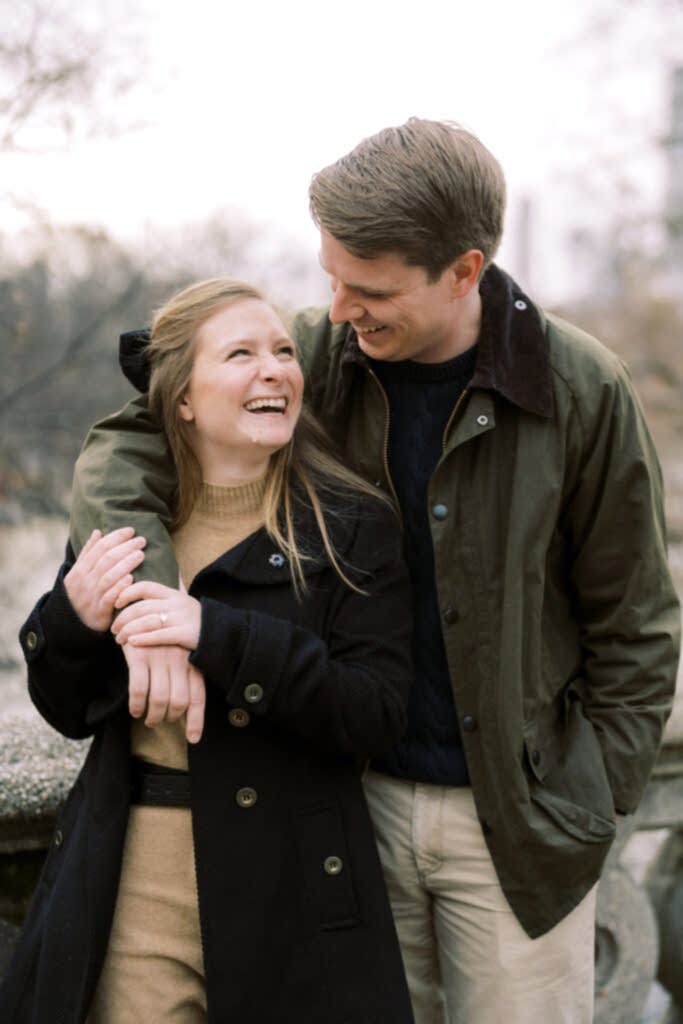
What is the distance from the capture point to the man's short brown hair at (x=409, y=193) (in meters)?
2.23

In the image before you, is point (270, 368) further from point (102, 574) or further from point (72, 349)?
point (72, 349)

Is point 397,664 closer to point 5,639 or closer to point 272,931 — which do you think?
point 272,931

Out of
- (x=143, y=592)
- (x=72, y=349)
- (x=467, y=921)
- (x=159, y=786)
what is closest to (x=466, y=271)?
(x=143, y=592)

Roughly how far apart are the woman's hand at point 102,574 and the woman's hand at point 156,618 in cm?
3

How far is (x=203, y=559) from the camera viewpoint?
2.29 metres

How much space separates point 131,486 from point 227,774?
57 cm

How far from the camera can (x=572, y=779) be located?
2377mm

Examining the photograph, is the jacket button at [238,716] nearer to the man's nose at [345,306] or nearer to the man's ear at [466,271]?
the man's nose at [345,306]

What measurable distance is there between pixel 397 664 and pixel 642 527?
0.58m

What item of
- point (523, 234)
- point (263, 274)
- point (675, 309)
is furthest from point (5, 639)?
point (675, 309)

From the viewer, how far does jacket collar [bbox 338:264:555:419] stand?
2.28 m

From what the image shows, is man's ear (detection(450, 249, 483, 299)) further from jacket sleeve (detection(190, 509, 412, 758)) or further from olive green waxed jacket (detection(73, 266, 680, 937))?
jacket sleeve (detection(190, 509, 412, 758))

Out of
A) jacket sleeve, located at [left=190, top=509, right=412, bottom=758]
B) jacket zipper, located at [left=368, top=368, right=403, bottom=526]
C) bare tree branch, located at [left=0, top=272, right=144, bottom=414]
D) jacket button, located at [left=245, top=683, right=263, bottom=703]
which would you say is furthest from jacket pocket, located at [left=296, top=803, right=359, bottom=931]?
bare tree branch, located at [left=0, top=272, right=144, bottom=414]

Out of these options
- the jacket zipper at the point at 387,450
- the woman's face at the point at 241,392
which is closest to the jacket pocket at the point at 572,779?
the jacket zipper at the point at 387,450
